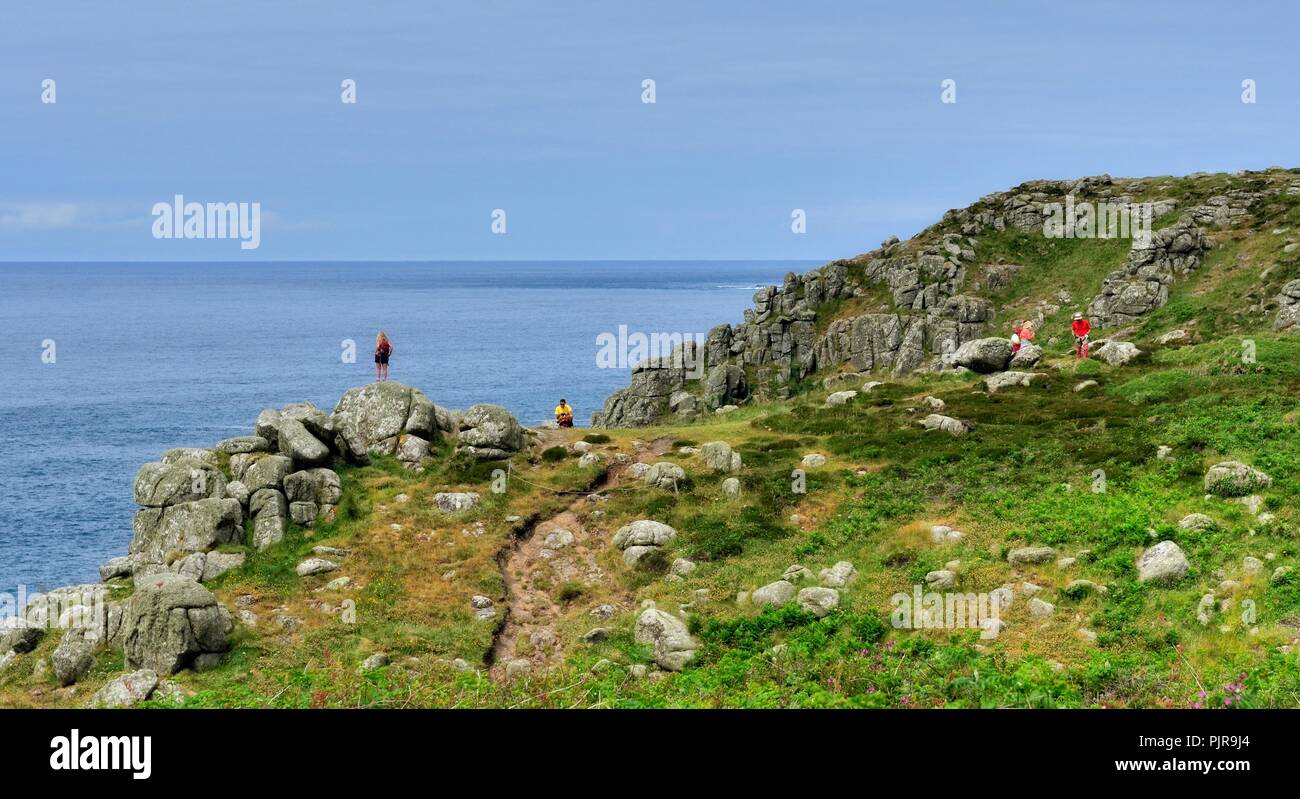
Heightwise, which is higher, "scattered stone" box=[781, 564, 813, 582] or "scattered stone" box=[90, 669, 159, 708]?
"scattered stone" box=[781, 564, 813, 582]

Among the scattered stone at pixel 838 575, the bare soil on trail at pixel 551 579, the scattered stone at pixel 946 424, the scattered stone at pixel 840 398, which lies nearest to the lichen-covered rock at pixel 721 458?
the bare soil on trail at pixel 551 579

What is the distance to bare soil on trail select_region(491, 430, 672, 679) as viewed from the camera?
98.3ft

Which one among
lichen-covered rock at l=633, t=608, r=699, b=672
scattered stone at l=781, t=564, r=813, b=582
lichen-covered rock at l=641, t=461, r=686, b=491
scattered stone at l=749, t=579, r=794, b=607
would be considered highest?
lichen-covered rock at l=641, t=461, r=686, b=491

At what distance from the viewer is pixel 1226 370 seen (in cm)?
4559

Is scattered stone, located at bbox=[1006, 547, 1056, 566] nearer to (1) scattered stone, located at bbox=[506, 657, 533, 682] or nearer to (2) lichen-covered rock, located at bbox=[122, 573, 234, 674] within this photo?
(1) scattered stone, located at bbox=[506, 657, 533, 682]

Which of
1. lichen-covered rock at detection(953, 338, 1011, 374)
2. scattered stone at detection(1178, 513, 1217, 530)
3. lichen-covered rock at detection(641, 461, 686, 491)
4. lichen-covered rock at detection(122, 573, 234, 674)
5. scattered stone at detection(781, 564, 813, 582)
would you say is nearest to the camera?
lichen-covered rock at detection(122, 573, 234, 674)

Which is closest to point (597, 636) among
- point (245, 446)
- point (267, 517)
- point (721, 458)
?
point (721, 458)

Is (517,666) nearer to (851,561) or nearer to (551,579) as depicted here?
(551,579)

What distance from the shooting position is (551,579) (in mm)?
34312

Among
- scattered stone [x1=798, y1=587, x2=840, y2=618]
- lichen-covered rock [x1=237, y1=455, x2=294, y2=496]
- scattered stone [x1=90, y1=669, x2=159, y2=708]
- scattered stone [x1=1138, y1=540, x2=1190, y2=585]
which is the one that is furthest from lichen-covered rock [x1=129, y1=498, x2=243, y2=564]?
scattered stone [x1=1138, y1=540, x2=1190, y2=585]

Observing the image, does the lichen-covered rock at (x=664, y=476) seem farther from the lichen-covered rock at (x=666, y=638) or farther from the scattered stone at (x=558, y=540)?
the lichen-covered rock at (x=666, y=638)

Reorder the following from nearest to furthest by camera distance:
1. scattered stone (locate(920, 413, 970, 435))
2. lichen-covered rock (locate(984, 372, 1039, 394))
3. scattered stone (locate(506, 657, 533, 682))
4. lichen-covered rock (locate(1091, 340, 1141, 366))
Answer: scattered stone (locate(506, 657, 533, 682)) → scattered stone (locate(920, 413, 970, 435)) → lichen-covered rock (locate(984, 372, 1039, 394)) → lichen-covered rock (locate(1091, 340, 1141, 366))

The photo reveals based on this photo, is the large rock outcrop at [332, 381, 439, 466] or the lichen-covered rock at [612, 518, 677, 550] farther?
the large rock outcrop at [332, 381, 439, 466]
